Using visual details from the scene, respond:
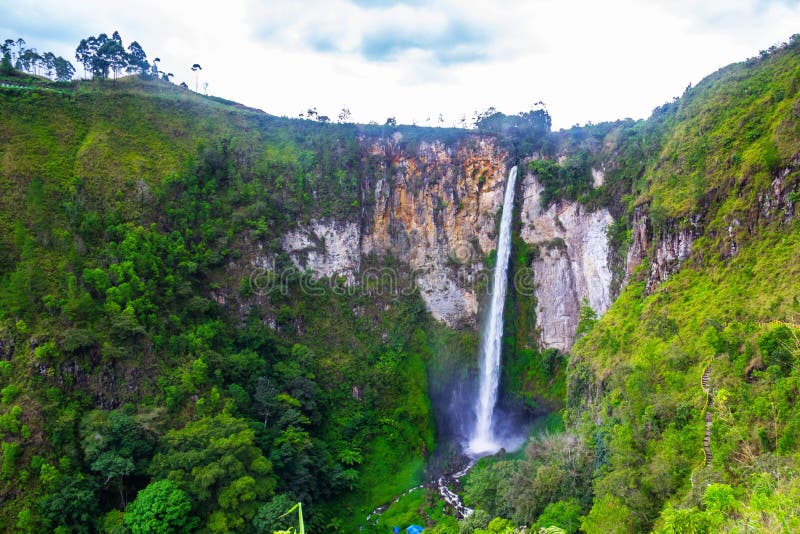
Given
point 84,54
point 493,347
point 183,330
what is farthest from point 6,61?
point 493,347

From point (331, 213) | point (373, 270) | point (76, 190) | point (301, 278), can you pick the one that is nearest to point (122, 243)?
point (76, 190)

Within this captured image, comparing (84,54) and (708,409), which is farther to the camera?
(84,54)

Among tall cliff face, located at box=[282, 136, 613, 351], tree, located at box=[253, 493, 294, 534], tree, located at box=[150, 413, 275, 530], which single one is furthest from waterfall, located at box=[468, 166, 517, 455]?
tree, located at box=[150, 413, 275, 530]

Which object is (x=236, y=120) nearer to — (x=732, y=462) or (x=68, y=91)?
(x=68, y=91)

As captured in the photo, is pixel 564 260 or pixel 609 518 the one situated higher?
pixel 564 260

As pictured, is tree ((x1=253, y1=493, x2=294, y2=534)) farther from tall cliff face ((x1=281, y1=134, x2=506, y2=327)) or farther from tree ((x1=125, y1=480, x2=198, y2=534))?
tall cliff face ((x1=281, y1=134, x2=506, y2=327))

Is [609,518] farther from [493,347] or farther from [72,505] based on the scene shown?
[493,347]
